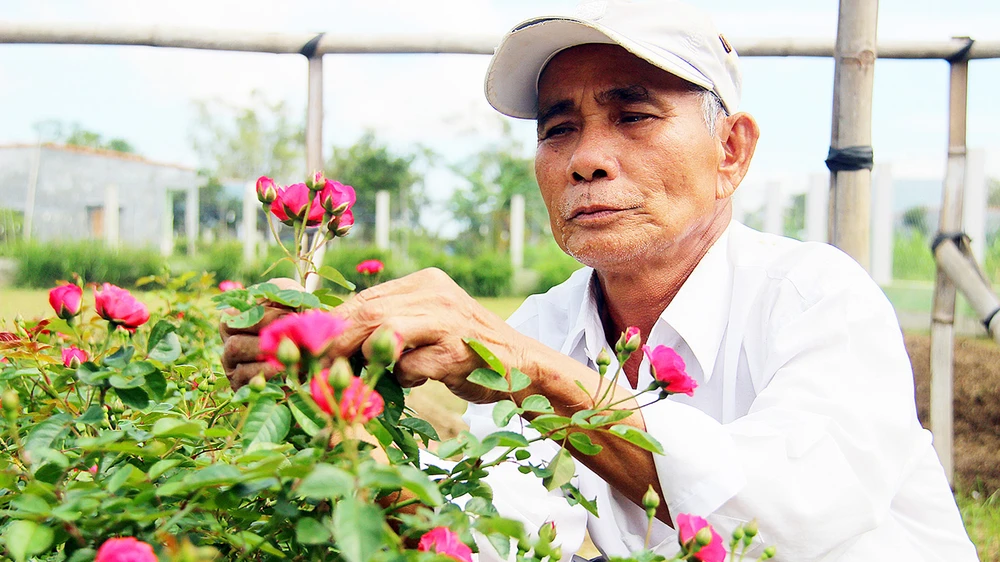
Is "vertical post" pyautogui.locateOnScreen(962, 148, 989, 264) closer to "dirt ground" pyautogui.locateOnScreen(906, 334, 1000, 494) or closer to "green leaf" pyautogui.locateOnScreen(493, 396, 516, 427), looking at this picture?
"dirt ground" pyautogui.locateOnScreen(906, 334, 1000, 494)

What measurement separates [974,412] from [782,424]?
329 cm

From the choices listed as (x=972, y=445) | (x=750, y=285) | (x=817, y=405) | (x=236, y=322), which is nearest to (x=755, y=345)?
(x=750, y=285)

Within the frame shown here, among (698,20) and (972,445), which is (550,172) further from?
(972,445)

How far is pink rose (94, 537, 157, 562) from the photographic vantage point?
70 centimetres

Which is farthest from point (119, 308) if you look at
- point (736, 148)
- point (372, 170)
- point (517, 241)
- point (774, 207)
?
point (372, 170)

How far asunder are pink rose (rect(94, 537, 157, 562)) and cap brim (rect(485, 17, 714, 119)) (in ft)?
4.28

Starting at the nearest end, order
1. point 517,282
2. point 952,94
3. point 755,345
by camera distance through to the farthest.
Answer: point 755,345 → point 952,94 → point 517,282

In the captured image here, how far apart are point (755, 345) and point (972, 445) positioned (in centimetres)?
274

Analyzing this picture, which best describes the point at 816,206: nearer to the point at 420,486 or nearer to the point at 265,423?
the point at 265,423

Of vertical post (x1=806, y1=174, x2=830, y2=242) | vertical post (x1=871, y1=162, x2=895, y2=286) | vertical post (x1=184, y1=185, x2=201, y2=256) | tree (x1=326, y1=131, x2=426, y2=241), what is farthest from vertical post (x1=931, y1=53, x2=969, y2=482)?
tree (x1=326, y1=131, x2=426, y2=241)

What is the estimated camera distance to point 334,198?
119 cm

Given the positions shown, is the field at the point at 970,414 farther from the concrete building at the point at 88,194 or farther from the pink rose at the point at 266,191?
the concrete building at the point at 88,194

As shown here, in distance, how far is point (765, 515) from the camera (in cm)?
131

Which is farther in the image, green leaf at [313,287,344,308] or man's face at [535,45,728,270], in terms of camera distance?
man's face at [535,45,728,270]
